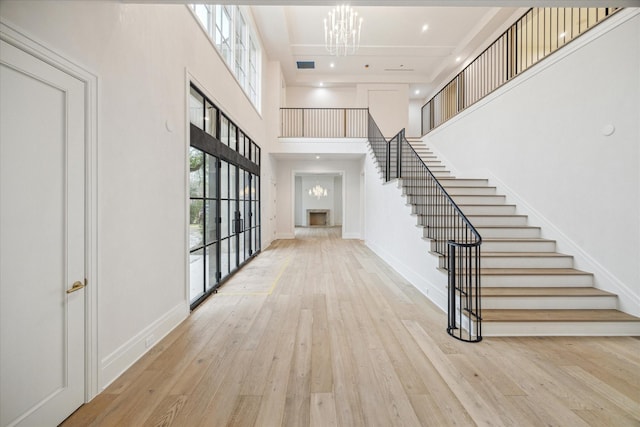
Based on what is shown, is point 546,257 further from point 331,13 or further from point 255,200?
point 331,13

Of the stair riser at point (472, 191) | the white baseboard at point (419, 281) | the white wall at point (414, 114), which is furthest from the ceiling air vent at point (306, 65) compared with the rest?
the white baseboard at point (419, 281)

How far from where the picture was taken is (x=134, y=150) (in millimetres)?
2301

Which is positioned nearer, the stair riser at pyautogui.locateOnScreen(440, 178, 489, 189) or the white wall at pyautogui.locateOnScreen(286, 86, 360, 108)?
the stair riser at pyautogui.locateOnScreen(440, 178, 489, 189)

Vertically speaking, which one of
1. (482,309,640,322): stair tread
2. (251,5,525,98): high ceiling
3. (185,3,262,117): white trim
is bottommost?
(482,309,640,322): stair tread

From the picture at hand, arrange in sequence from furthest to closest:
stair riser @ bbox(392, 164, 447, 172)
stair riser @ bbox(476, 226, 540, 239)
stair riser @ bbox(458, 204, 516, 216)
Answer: stair riser @ bbox(392, 164, 447, 172), stair riser @ bbox(458, 204, 516, 216), stair riser @ bbox(476, 226, 540, 239)

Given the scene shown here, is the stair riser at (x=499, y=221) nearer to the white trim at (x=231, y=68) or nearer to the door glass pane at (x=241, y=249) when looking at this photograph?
the door glass pane at (x=241, y=249)

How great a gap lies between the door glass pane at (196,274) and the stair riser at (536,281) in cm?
358

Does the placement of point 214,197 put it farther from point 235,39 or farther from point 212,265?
point 235,39

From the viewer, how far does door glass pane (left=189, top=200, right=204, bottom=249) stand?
3.44 m

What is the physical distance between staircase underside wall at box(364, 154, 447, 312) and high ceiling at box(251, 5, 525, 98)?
3503mm

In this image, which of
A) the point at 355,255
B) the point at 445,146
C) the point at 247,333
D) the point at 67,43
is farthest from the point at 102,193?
the point at 445,146

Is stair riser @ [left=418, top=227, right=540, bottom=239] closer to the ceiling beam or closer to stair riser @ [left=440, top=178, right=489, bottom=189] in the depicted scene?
stair riser @ [left=440, top=178, right=489, bottom=189]

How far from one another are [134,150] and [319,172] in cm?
872

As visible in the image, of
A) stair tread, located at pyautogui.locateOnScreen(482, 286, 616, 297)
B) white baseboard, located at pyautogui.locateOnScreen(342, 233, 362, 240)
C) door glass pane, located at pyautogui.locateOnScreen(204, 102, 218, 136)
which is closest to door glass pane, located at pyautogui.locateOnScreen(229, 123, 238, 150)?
door glass pane, located at pyautogui.locateOnScreen(204, 102, 218, 136)
